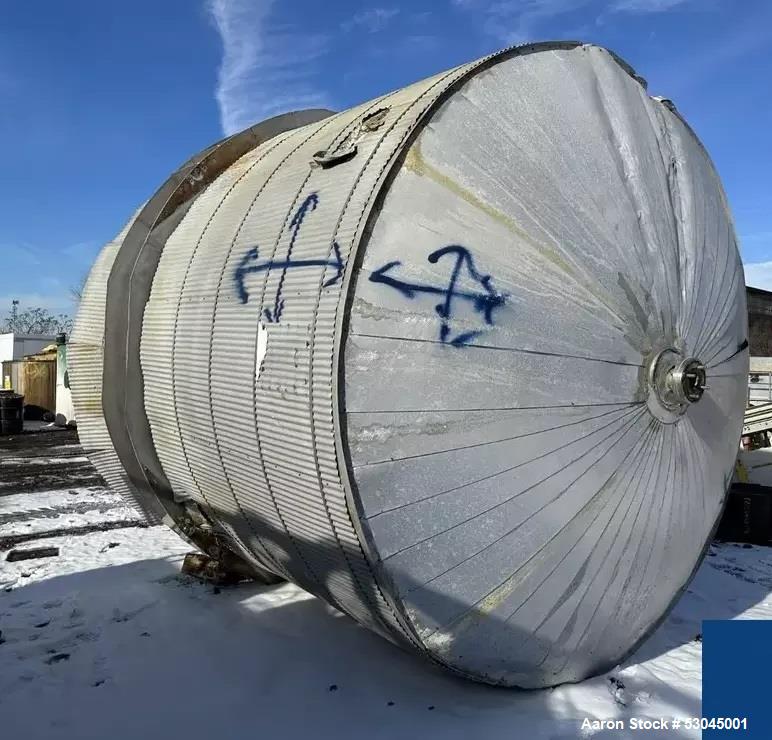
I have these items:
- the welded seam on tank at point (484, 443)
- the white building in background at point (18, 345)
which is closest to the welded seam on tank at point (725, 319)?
the welded seam on tank at point (484, 443)

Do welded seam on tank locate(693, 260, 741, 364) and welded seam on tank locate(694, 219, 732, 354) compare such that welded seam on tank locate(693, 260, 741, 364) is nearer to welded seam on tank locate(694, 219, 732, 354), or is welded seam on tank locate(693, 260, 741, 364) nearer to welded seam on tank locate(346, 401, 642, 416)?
welded seam on tank locate(694, 219, 732, 354)

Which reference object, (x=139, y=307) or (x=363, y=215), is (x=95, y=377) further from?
(x=363, y=215)

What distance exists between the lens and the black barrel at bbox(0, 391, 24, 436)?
15.7 metres

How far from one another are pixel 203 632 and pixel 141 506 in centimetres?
102

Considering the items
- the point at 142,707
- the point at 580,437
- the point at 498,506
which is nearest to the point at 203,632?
the point at 142,707

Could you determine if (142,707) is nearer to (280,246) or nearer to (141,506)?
(141,506)

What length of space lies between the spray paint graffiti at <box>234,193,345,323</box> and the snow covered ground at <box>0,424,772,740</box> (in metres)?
2.19

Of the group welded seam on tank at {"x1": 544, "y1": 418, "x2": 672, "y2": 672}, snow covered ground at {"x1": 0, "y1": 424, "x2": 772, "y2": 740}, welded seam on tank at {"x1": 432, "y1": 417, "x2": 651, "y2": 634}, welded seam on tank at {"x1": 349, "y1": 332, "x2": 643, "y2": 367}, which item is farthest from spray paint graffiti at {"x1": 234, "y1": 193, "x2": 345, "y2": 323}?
snow covered ground at {"x1": 0, "y1": 424, "x2": 772, "y2": 740}

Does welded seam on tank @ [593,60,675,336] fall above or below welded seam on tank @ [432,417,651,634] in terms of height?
above

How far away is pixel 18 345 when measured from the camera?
105 feet

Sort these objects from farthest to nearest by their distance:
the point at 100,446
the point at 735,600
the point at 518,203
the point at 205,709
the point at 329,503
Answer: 1. the point at 735,600
2. the point at 100,446
3. the point at 205,709
4. the point at 518,203
5. the point at 329,503

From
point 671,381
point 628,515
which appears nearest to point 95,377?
point 628,515

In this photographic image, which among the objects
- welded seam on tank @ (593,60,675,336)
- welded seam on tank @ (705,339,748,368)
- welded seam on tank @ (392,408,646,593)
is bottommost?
welded seam on tank @ (392,408,646,593)

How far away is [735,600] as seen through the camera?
18.0ft
